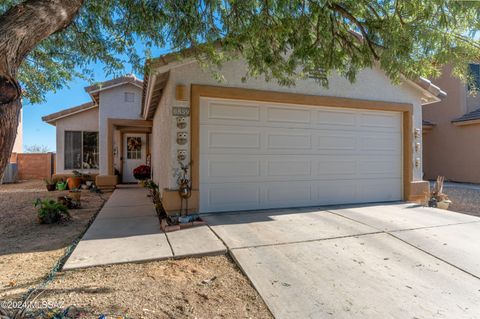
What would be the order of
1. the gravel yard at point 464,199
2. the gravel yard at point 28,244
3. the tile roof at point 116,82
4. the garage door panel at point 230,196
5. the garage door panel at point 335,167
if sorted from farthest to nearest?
1. the tile roof at point 116,82
2. the gravel yard at point 464,199
3. the garage door panel at point 335,167
4. the garage door panel at point 230,196
5. the gravel yard at point 28,244

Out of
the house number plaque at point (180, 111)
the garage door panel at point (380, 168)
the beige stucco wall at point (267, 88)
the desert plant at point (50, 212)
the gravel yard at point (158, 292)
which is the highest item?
the beige stucco wall at point (267, 88)

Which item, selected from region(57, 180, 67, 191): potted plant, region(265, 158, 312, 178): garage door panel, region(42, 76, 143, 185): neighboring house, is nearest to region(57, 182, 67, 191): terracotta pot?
region(57, 180, 67, 191): potted plant

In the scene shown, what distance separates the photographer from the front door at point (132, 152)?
43.9ft

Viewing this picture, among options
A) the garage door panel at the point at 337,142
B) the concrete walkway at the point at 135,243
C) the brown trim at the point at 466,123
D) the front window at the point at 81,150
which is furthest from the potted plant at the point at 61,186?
the brown trim at the point at 466,123

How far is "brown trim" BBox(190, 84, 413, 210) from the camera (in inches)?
220

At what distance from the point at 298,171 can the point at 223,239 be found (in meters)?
3.04

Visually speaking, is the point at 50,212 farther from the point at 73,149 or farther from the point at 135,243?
the point at 73,149

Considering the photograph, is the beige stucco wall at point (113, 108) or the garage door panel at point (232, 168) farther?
the beige stucco wall at point (113, 108)

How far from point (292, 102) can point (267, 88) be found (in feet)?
2.33

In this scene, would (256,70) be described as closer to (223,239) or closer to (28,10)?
(223,239)

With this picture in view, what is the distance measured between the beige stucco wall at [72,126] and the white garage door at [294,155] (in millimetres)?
8722

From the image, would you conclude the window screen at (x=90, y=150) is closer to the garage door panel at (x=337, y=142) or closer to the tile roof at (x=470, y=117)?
the garage door panel at (x=337, y=142)

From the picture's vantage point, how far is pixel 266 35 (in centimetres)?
468

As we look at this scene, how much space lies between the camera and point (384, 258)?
12.1 ft
